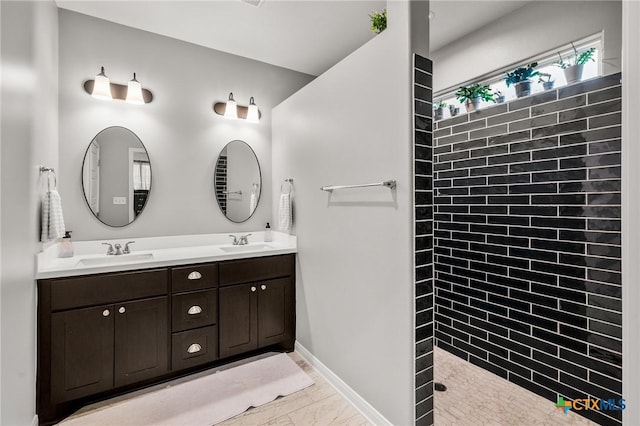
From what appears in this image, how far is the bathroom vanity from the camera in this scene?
6.15ft

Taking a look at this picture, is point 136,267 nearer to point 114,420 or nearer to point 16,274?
point 16,274

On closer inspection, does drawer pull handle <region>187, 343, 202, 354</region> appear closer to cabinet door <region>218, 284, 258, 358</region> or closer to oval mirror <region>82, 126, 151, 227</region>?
cabinet door <region>218, 284, 258, 358</region>

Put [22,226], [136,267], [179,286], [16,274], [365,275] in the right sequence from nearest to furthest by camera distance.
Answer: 1. [16,274]
2. [22,226]
3. [365,275]
4. [136,267]
5. [179,286]

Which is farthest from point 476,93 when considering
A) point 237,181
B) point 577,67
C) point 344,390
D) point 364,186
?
point 344,390

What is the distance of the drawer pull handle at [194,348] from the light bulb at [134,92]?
2000mm

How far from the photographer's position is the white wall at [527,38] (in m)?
1.94

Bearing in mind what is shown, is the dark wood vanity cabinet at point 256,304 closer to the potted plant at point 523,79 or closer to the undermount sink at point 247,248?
the undermount sink at point 247,248

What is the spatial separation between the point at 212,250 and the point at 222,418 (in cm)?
124

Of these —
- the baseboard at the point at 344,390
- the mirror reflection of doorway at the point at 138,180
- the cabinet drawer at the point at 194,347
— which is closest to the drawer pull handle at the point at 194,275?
the cabinet drawer at the point at 194,347

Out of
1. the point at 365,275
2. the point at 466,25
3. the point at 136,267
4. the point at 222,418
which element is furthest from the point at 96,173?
the point at 466,25

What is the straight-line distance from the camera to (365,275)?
1.93 m

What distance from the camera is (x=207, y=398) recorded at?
2074 millimetres

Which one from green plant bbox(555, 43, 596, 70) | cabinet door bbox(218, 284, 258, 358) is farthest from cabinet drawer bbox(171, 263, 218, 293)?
green plant bbox(555, 43, 596, 70)

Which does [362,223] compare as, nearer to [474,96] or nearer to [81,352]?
[474,96]
